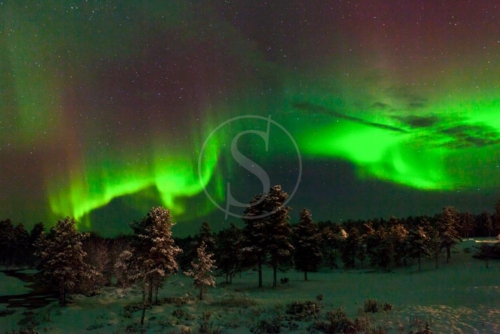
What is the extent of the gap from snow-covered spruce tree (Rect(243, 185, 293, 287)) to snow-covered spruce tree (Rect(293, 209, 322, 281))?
326 inches

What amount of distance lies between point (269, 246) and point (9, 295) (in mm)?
34088

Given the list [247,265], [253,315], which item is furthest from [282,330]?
[247,265]

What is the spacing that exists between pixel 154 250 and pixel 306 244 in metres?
31.3

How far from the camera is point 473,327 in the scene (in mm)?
16734

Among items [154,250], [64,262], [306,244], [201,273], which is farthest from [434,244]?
[64,262]

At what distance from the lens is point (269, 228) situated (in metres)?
42.9

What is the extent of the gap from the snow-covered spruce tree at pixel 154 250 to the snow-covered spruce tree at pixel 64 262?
463 inches

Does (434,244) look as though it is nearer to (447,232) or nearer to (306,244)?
(447,232)

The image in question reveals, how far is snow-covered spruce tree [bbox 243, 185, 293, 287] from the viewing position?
1661 inches

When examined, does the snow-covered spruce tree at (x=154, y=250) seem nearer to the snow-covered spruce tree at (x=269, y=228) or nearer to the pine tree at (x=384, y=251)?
the snow-covered spruce tree at (x=269, y=228)

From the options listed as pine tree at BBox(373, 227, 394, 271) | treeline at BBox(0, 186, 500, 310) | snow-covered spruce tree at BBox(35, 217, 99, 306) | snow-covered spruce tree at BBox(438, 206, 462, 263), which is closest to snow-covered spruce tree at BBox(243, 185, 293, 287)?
treeline at BBox(0, 186, 500, 310)

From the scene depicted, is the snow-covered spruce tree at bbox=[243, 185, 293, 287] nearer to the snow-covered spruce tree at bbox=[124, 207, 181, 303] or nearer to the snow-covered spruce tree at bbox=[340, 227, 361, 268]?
the snow-covered spruce tree at bbox=[124, 207, 181, 303]

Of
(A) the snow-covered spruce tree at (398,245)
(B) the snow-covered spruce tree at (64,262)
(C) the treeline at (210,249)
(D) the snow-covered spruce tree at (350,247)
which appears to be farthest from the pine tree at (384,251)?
(B) the snow-covered spruce tree at (64,262)

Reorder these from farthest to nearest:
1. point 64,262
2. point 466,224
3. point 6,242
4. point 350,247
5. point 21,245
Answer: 1. point 466,224
2. point 21,245
3. point 6,242
4. point 350,247
5. point 64,262
